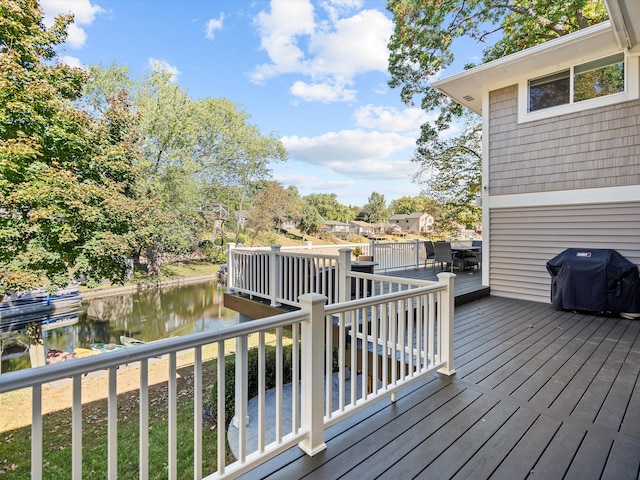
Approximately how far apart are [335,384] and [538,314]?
3.57 meters

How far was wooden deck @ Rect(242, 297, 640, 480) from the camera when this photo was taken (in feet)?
6.10

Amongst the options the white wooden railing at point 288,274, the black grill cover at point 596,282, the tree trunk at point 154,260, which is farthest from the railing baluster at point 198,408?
the tree trunk at point 154,260

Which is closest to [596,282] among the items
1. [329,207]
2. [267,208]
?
[267,208]

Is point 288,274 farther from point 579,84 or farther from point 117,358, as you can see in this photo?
point 579,84

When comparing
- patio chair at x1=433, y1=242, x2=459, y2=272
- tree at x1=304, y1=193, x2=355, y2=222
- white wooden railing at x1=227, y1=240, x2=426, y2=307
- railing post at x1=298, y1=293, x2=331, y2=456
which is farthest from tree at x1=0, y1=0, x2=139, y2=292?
tree at x1=304, y1=193, x2=355, y2=222

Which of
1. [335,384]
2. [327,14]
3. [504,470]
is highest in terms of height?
[327,14]

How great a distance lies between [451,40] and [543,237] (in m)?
7.87

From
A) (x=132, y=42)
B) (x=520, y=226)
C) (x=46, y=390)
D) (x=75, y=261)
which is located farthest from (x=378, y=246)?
(x=132, y=42)

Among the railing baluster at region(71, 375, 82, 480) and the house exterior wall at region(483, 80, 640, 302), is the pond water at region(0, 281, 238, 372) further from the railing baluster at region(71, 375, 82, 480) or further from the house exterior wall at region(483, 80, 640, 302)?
the railing baluster at region(71, 375, 82, 480)

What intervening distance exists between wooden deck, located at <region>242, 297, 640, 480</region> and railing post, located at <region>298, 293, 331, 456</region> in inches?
4.2

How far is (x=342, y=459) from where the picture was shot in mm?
1934

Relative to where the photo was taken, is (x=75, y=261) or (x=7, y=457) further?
(x=75, y=261)

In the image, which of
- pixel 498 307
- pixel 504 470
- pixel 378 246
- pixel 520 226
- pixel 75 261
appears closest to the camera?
pixel 504 470

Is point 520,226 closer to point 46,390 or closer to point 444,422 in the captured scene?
point 444,422
